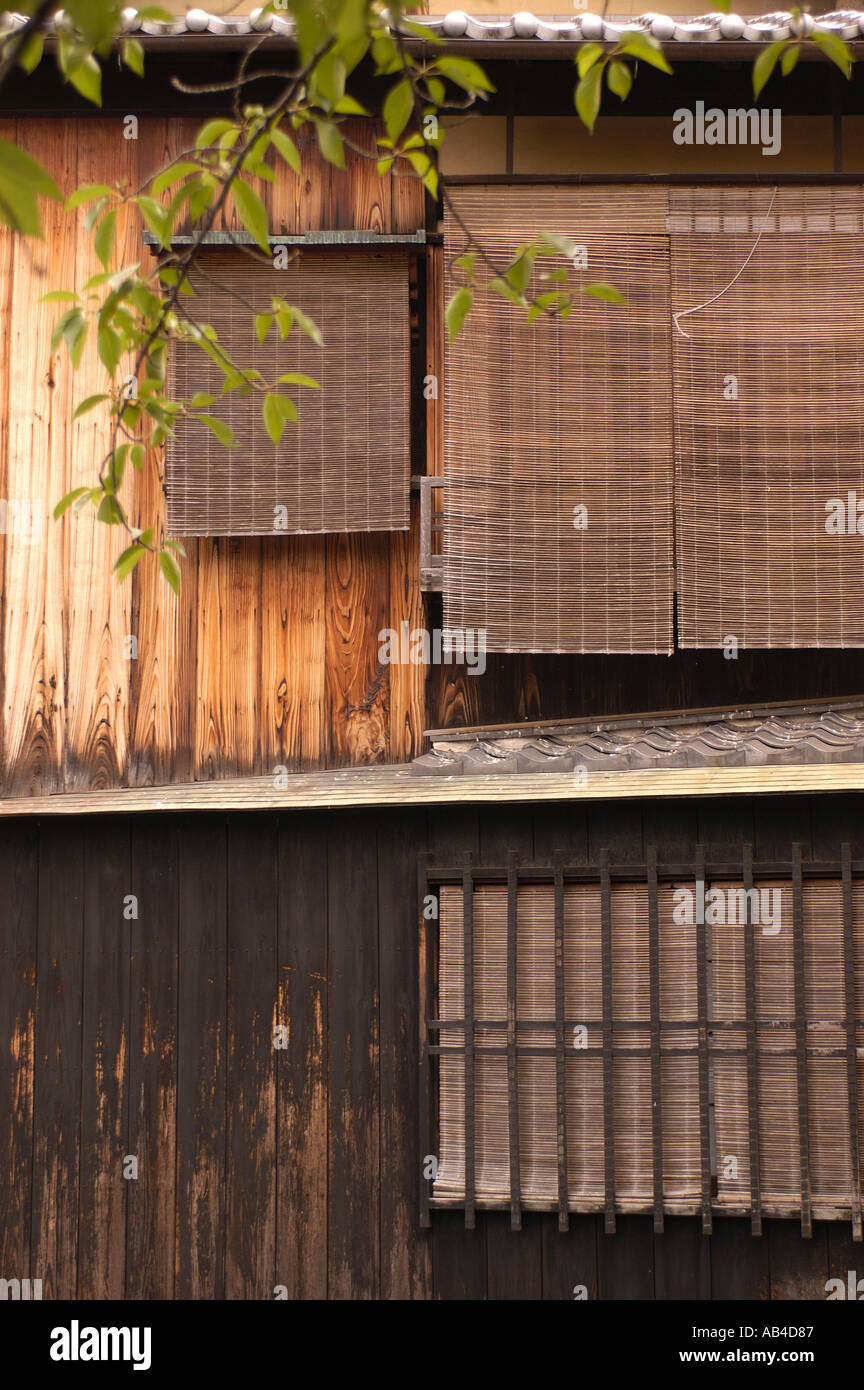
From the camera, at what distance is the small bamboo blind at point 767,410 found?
697 cm

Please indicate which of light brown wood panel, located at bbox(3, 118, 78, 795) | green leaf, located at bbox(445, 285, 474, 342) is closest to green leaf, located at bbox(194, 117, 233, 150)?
green leaf, located at bbox(445, 285, 474, 342)

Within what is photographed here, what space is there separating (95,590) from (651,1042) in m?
4.00

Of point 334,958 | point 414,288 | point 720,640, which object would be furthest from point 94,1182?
point 414,288

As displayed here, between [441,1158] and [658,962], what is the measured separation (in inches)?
57.1

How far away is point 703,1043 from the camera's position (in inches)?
242

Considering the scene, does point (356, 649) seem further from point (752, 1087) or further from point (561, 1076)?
point (752, 1087)

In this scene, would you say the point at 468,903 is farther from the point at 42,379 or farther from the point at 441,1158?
the point at 42,379

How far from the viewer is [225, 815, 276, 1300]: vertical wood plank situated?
6.45m

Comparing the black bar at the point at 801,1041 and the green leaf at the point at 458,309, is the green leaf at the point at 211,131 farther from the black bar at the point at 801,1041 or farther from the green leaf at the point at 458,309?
the black bar at the point at 801,1041

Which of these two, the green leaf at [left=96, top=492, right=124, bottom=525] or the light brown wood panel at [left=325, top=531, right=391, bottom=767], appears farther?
the light brown wood panel at [left=325, top=531, right=391, bottom=767]

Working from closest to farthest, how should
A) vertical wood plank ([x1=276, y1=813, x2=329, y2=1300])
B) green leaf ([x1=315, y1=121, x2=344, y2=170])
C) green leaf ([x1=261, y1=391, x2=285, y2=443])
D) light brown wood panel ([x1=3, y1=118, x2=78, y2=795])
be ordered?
green leaf ([x1=315, y1=121, x2=344, y2=170]), green leaf ([x1=261, y1=391, x2=285, y2=443]), vertical wood plank ([x1=276, y1=813, x2=329, y2=1300]), light brown wood panel ([x1=3, y1=118, x2=78, y2=795])

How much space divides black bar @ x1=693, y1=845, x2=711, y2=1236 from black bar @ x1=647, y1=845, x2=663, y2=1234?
0.19 metres

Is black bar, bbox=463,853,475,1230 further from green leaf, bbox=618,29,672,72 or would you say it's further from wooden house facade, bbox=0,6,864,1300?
green leaf, bbox=618,29,672,72

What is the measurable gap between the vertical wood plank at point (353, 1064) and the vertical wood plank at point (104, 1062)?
108 cm
